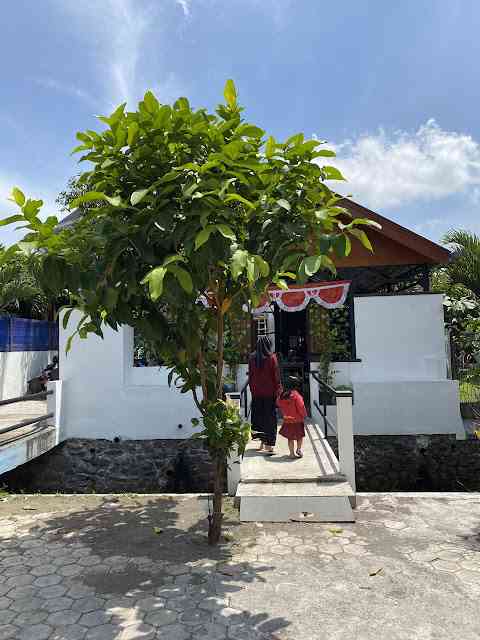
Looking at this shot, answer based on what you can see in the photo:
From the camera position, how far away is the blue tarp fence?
45.4ft

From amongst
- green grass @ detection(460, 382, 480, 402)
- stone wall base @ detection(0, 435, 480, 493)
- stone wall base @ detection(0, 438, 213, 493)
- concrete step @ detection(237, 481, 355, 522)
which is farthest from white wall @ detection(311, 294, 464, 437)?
concrete step @ detection(237, 481, 355, 522)

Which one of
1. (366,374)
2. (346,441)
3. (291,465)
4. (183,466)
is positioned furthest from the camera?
(366,374)

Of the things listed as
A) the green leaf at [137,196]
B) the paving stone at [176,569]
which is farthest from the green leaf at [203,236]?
the paving stone at [176,569]

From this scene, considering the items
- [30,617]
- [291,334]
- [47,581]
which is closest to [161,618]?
[30,617]

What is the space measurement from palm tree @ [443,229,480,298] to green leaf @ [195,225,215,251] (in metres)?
9.63

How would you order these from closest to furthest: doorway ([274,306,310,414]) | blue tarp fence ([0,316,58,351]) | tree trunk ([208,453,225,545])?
tree trunk ([208,453,225,545]) < doorway ([274,306,310,414]) < blue tarp fence ([0,316,58,351])

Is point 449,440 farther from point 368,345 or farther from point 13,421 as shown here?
point 13,421

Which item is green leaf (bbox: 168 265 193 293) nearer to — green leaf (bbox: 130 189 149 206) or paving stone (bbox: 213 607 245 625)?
green leaf (bbox: 130 189 149 206)

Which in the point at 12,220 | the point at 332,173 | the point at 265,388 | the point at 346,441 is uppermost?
the point at 332,173

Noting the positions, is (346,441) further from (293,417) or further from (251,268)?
(251,268)

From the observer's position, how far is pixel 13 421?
372 inches

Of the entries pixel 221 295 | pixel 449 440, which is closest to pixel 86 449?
pixel 221 295

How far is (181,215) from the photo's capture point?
3654mm

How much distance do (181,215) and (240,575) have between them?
9.59 ft
